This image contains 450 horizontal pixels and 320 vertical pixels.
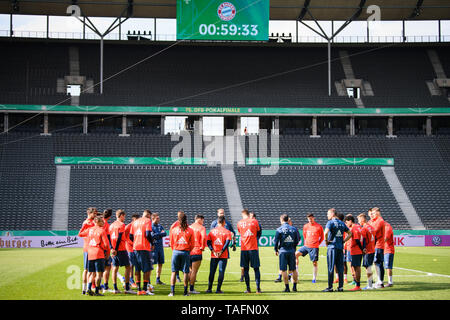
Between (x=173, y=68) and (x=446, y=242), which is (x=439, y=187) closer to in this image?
(x=446, y=242)

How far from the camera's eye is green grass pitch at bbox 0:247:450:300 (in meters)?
14.4

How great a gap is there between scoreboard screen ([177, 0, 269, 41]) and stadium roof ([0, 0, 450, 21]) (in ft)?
14.7

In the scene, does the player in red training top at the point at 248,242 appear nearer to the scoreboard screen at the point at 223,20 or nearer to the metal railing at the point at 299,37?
the scoreboard screen at the point at 223,20

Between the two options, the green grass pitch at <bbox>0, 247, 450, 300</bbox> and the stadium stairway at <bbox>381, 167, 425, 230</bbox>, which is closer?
the green grass pitch at <bbox>0, 247, 450, 300</bbox>

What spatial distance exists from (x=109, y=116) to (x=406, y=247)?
26361mm

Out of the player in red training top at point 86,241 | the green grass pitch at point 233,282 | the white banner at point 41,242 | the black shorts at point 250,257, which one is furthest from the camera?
the white banner at point 41,242

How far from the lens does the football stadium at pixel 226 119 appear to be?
1623 inches

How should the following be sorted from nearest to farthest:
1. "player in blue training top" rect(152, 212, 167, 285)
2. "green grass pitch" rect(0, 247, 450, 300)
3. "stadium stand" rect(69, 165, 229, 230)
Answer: "green grass pitch" rect(0, 247, 450, 300)
"player in blue training top" rect(152, 212, 167, 285)
"stadium stand" rect(69, 165, 229, 230)

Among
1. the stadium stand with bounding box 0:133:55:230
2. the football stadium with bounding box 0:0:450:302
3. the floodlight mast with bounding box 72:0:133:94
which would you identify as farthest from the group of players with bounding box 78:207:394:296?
the floodlight mast with bounding box 72:0:133:94

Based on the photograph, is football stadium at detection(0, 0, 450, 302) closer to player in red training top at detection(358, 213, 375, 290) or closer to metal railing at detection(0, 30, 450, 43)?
metal railing at detection(0, 30, 450, 43)

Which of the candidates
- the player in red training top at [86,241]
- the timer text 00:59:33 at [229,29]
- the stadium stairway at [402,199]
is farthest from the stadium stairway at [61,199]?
the stadium stairway at [402,199]

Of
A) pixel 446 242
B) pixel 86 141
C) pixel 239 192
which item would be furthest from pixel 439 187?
pixel 86 141

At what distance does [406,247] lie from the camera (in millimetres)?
36438

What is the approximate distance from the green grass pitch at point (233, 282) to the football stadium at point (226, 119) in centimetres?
976
